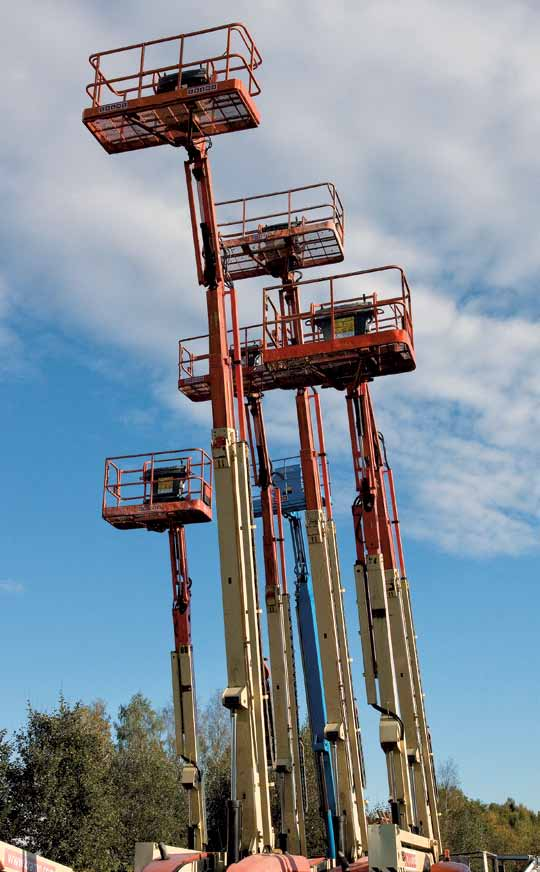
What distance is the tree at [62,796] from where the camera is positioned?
117 ft

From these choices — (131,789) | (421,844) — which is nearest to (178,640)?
(421,844)

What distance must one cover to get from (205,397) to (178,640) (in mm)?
7600

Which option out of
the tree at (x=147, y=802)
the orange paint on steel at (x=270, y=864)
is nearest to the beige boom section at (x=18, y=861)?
the orange paint on steel at (x=270, y=864)

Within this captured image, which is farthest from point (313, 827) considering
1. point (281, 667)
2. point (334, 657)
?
point (334, 657)

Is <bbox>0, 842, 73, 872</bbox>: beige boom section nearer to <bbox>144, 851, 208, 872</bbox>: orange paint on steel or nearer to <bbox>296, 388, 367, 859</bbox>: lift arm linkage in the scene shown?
<bbox>144, 851, 208, 872</bbox>: orange paint on steel

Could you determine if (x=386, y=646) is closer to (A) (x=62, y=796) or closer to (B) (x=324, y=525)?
(B) (x=324, y=525)

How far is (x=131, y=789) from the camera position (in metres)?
48.2

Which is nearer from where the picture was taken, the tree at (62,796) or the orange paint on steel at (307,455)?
the orange paint on steel at (307,455)

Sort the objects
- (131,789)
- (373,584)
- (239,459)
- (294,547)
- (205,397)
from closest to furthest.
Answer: (239,459)
(373,584)
(205,397)
(294,547)
(131,789)

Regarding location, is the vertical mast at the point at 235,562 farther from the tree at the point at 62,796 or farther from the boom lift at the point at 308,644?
the tree at the point at 62,796

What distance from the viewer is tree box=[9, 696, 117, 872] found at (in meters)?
35.6

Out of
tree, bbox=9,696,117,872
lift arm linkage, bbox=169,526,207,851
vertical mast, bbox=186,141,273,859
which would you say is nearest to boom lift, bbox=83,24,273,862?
vertical mast, bbox=186,141,273,859

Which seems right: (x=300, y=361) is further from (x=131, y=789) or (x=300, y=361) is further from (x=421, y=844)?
(x=131, y=789)

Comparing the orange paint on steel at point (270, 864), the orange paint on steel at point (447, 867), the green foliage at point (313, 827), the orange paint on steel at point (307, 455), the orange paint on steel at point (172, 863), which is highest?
the orange paint on steel at point (307, 455)
